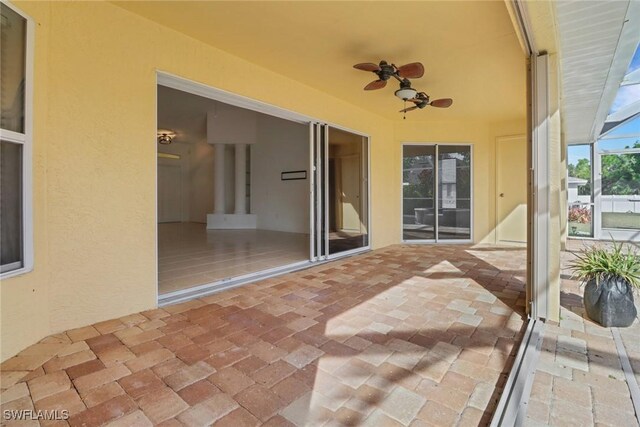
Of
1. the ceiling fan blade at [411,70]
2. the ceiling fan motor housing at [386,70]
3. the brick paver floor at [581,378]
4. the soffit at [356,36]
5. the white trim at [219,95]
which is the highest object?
the soffit at [356,36]

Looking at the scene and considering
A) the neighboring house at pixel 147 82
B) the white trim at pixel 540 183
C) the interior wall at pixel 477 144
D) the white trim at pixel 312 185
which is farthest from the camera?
the interior wall at pixel 477 144

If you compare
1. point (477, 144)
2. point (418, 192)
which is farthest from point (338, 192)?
point (477, 144)

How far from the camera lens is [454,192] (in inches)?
254

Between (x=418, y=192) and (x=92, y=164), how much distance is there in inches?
223

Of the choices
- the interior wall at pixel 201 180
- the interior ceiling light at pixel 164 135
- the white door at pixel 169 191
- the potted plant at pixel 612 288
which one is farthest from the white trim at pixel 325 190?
the white door at pixel 169 191

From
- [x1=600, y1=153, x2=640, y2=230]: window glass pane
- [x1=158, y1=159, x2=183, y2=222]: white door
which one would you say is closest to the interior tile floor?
A: [x1=158, y1=159, x2=183, y2=222]: white door

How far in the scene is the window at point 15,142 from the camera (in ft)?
6.19

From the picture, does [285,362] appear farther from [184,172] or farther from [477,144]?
[184,172]

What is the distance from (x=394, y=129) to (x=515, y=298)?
4190 mm

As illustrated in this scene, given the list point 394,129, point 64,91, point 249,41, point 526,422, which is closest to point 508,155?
point 394,129

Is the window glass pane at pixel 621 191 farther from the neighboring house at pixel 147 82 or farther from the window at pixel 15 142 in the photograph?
the window at pixel 15 142

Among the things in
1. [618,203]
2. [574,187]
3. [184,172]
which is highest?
[184,172]

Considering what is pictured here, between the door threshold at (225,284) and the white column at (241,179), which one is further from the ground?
the white column at (241,179)
